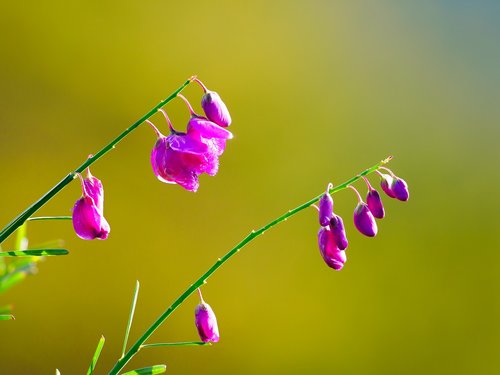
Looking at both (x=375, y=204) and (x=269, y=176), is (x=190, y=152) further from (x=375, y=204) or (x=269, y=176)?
(x=269, y=176)

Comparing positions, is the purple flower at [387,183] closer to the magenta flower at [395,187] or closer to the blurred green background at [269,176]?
the magenta flower at [395,187]

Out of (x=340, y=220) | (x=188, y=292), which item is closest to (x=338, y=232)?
(x=340, y=220)

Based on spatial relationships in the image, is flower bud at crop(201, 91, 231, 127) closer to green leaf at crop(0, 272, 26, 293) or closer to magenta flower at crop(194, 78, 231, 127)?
magenta flower at crop(194, 78, 231, 127)

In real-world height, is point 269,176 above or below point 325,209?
above

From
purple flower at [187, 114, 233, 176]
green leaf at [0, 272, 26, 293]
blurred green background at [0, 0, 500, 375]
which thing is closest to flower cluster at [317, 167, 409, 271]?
purple flower at [187, 114, 233, 176]

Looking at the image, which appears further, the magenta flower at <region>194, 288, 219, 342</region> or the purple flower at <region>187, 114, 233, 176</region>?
the magenta flower at <region>194, 288, 219, 342</region>

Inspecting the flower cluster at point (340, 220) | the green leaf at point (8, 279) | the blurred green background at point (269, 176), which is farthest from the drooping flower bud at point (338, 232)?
the blurred green background at point (269, 176)

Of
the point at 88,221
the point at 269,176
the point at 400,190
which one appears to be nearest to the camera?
the point at 88,221
